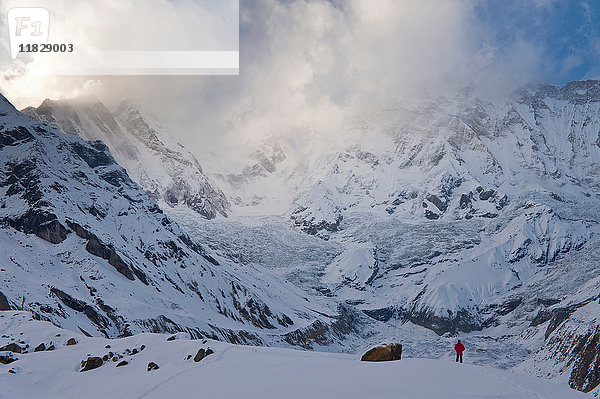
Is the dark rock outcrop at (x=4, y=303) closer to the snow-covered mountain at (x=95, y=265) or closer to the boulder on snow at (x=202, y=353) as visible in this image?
the snow-covered mountain at (x=95, y=265)

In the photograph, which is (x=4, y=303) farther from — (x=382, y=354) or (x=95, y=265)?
(x=382, y=354)

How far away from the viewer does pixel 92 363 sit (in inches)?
1606

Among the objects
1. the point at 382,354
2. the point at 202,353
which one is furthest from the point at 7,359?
the point at 382,354

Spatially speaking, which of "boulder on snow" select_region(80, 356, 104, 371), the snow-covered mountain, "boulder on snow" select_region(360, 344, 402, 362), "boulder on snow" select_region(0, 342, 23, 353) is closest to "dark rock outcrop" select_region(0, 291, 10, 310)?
the snow-covered mountain

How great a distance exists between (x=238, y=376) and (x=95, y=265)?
12310 centimetres

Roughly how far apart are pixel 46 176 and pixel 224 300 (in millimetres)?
64743

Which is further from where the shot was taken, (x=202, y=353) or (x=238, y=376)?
(x=202, y=353)

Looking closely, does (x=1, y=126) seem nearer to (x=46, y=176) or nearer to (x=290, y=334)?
(x=46, y=176)

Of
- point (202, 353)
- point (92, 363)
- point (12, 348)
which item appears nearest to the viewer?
point (202, 353)

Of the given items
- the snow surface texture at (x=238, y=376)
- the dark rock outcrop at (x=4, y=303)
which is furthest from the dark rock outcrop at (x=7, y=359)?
the dark rock outcrop at (x=4, y=303)

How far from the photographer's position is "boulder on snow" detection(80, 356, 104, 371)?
40562 millimetres

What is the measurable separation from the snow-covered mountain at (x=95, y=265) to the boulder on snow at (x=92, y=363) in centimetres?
6365

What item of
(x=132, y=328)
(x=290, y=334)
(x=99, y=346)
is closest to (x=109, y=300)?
(x=132, y=328)

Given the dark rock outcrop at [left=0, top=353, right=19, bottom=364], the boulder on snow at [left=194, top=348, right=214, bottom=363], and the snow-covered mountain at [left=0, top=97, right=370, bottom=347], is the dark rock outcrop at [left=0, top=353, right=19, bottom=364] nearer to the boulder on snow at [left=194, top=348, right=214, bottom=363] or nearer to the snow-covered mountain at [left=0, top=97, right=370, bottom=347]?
the boulder on snow at [left=194, top=348, right=214, bottom=363]
